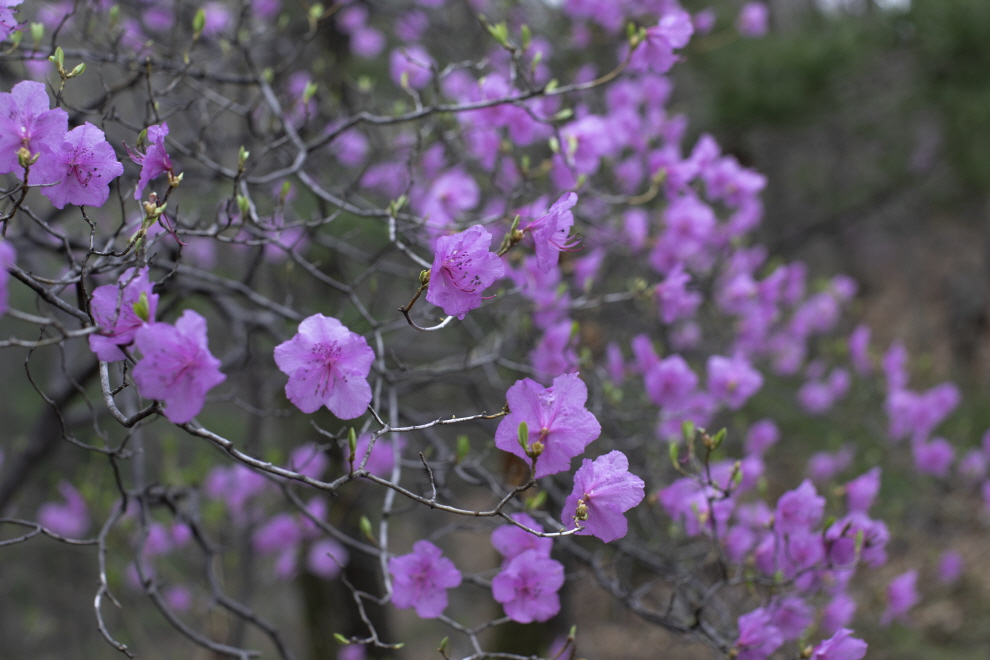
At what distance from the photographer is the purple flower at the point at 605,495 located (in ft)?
4.22

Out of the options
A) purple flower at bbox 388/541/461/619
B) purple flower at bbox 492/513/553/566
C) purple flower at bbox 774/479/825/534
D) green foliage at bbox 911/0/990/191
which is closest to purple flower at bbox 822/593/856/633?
purple flower at bbox 774/479/825/534

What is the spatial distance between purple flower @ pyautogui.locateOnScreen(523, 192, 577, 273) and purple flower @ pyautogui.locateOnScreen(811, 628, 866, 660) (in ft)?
3.60

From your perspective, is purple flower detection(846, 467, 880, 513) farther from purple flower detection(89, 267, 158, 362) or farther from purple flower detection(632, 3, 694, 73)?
purple flower detection(89, 267, 158, 362)

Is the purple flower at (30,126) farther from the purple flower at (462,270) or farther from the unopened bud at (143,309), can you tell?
the purple flower at (462,270)

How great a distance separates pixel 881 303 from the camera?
12.3 meters

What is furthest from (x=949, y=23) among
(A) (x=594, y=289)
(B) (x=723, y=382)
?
(B) (x=723, y=382)

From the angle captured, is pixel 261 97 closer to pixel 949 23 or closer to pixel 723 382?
pixel 723 382

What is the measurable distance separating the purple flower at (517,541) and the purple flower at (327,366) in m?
0.68

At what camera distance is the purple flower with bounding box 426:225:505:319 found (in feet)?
4.08

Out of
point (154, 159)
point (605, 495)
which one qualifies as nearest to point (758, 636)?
point (605, 495)

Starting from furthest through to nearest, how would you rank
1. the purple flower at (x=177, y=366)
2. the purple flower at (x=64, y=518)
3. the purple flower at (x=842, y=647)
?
the purple flower at (x=64, y=518)
the purple flower at (x=842, y=647)
the purple flower at (x=177, y=366)

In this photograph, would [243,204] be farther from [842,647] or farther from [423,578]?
[842,647]

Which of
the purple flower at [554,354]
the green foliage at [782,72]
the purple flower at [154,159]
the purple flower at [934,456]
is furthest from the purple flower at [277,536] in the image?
the green foliage at [782,72]

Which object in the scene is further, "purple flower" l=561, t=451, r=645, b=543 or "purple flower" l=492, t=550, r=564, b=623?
"purple flower" l=492, t=550, r=564, b=623
